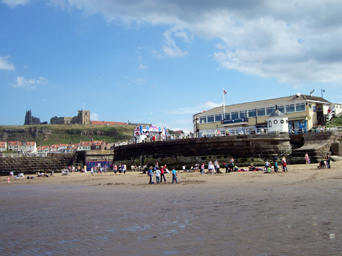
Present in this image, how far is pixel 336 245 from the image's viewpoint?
6.66m

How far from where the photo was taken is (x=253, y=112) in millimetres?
44969

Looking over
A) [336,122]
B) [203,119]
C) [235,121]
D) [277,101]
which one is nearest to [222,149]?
[235,121]

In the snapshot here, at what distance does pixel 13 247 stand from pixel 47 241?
2.48 ft

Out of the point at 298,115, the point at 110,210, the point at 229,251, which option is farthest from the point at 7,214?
the point at 298,115

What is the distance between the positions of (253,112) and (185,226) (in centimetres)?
3762

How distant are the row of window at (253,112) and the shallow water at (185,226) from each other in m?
29.0

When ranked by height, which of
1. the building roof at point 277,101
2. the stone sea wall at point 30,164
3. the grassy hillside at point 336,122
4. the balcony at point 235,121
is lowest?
the stone sea wall at point 30,164

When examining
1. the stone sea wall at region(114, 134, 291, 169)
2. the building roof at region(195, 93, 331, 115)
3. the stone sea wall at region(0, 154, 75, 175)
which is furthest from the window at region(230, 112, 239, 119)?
the stone sea wall at region(0, 154, 75, 175)

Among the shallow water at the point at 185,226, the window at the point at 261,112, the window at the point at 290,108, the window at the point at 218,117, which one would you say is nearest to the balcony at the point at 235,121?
the window at the point at 218,117

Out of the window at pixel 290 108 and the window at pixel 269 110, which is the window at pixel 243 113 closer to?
the window at pixel 269 110

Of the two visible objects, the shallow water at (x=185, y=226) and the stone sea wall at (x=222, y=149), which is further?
the stone sea wall at (x=222, y=149)

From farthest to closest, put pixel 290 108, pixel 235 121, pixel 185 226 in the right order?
pixel 235 121
pixel 290 108
pixel 185 226

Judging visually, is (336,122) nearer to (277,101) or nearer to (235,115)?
(277,101)

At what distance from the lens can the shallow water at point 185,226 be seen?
7.07 m
